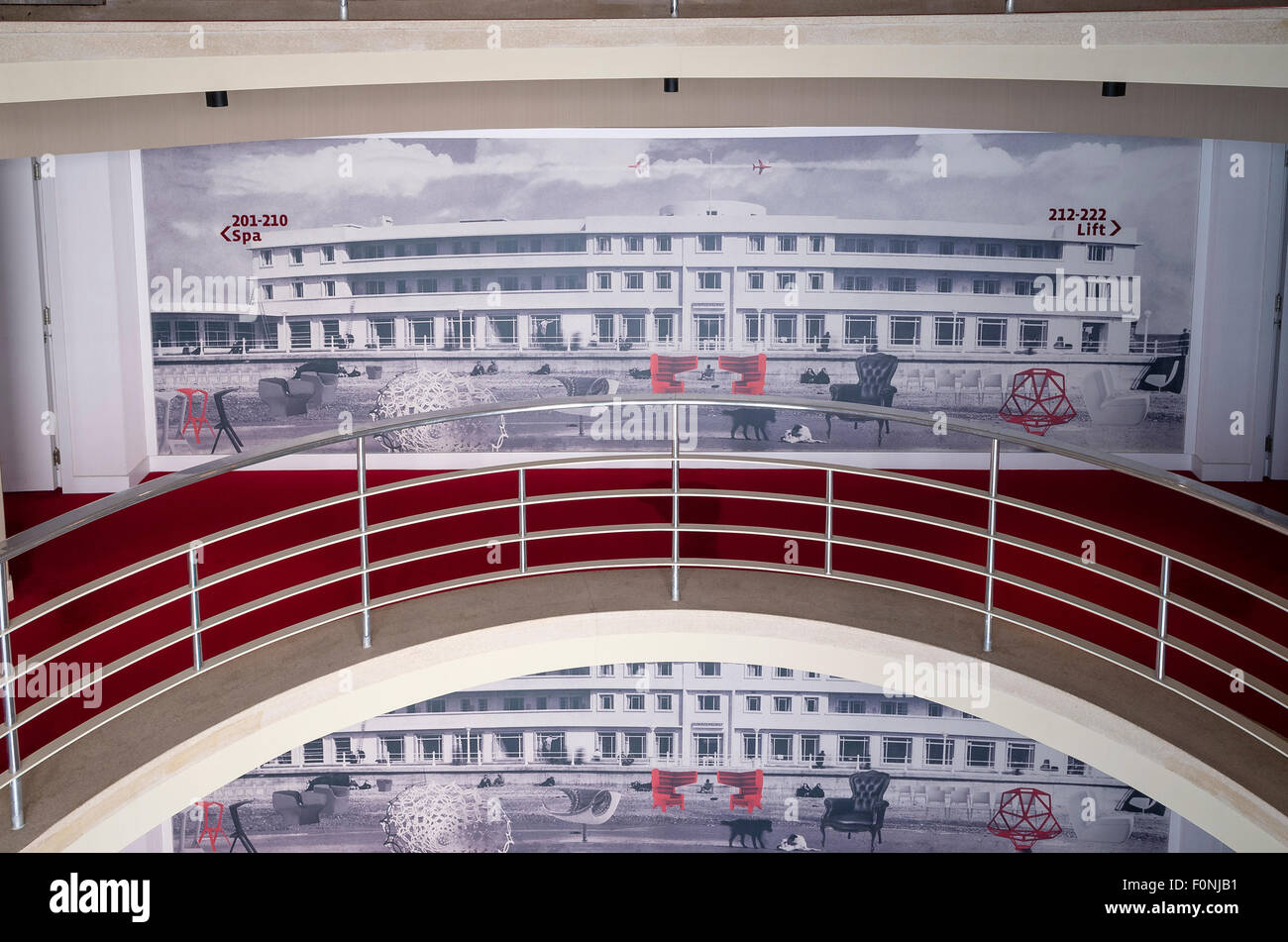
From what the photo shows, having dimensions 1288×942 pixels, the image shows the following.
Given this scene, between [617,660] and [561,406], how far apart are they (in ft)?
4.10

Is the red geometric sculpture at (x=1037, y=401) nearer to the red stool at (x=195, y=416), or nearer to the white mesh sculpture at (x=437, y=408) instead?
the white mesh sculpture at (x=437, y=408)

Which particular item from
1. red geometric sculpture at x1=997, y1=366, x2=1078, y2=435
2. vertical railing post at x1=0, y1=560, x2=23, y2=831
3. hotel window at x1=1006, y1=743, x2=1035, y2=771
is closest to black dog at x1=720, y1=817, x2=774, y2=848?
hotel window at x1=1006, y1=743, x2=1035, y2=771

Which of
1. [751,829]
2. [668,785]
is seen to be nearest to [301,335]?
[668,785]

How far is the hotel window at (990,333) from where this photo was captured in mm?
7645

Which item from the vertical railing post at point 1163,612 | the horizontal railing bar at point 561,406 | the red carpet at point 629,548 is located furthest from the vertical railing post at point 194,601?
the vertical railing post at point 1163,612

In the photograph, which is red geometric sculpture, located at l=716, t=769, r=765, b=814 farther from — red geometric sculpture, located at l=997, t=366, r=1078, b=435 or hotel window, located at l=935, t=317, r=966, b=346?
hotel window, located at l=935, t=317, r=966, b=346

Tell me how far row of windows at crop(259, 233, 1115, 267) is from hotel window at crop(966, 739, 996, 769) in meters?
3.41

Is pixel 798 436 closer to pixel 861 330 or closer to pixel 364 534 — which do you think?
pixel 861 330

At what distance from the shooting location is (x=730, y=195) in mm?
7480

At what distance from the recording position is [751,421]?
7.84 meters

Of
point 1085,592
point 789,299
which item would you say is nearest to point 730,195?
point 789,299

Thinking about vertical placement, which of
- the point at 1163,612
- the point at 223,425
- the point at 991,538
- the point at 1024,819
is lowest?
the point at 1024,819
